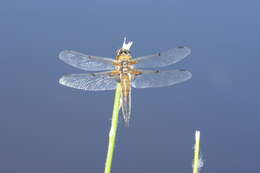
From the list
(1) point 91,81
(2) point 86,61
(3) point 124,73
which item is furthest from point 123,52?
(2) point 86,61

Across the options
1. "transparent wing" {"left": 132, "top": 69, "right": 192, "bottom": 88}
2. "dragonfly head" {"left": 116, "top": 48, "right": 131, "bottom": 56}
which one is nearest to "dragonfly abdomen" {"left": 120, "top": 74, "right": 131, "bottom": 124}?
"dragonfly head" {"left": 116, "top": 48, "right": 131, "bottom": 56}

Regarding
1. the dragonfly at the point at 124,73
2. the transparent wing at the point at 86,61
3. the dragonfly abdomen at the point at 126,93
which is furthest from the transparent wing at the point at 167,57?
the dragonfly abdomen at the point at 126,93

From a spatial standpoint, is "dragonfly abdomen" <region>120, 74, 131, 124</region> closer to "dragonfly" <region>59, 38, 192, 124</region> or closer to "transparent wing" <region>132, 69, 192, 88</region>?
"dragonfly" <region>59, 38, 192, 124</region>

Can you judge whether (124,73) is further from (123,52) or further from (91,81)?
(91,81)

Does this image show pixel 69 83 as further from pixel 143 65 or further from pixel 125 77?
pixel 143 65

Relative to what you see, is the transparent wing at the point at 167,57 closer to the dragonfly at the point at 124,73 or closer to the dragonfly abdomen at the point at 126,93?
the dragonfly at the point at 124,73

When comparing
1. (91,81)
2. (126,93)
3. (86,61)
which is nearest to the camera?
(126,93)
